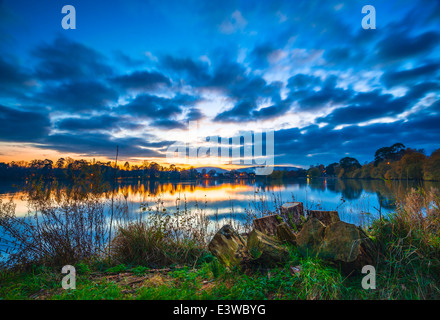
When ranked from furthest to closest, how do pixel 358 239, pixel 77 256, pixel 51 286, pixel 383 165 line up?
pixel 383 165
pixel 77 256
pixel 51 286
pixel 358 239

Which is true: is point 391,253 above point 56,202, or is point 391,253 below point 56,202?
below

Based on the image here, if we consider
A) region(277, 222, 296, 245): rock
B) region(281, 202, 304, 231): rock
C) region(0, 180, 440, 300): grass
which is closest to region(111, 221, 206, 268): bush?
region(0, 180, 440, 300): grass

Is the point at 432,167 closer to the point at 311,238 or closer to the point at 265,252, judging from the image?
the point at 311,238

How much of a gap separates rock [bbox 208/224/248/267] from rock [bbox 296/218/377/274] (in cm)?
109

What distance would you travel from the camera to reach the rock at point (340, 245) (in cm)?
328

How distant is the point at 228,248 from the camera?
163 inches

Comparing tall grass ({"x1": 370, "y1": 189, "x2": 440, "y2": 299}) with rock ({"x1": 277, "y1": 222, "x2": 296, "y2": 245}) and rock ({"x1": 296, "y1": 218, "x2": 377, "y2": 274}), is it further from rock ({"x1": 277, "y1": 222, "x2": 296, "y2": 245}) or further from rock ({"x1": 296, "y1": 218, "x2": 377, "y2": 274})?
rock ({"x1": 277, "y1": 222, "x2": 296, "y2": 245})

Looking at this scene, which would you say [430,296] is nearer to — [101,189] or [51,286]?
[51,286]

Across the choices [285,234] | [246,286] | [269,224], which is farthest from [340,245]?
[269,224]

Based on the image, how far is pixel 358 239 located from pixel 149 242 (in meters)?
4.55

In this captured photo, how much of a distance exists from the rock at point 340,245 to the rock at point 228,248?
3.58 ft

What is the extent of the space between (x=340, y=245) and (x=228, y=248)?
1.95m

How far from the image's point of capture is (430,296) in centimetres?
288
